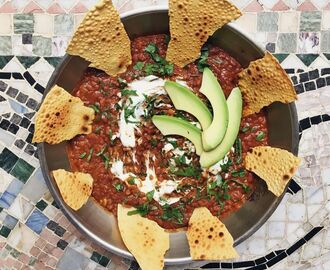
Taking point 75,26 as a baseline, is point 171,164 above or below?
below

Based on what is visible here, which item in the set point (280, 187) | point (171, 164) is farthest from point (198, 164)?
point (280, 187)

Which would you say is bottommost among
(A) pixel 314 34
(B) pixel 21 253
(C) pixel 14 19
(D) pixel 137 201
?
(B) pixel 21 253

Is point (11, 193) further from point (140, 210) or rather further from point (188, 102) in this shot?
point (188, 102)

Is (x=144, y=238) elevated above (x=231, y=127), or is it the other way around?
(x=231, y=127)

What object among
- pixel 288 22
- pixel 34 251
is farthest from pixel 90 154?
pixel 288 22

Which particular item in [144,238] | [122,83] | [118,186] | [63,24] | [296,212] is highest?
[63,24]

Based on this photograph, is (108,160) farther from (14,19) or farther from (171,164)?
(14,19)

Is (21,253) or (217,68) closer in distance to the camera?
(217,68)

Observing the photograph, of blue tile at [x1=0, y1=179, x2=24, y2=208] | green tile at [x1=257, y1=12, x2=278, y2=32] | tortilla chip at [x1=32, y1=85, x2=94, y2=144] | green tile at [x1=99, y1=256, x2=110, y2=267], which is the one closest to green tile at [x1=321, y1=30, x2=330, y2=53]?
green tile at [x1=257, y1=12, x2=278, y2=32]
